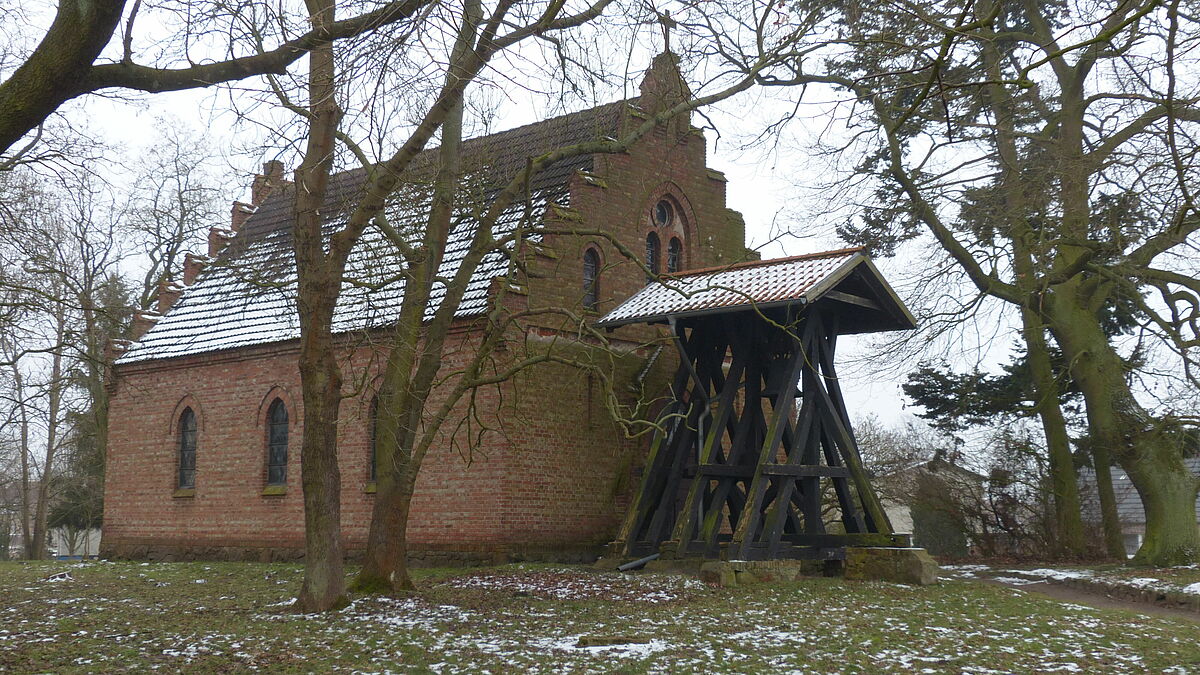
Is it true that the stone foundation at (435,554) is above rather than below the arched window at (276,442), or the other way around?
below

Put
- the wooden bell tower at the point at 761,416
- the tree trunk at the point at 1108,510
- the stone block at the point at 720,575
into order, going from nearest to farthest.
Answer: the stone block at the point at 720,575 → the wooden bell tower at the point at 761,416 → the tree trunk at the point at 1108,510

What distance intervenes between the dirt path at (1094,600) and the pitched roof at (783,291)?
4712mm

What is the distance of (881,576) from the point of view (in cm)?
1742

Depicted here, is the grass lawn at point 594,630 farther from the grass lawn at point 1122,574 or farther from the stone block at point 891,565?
the grass lawn at point 1122,574

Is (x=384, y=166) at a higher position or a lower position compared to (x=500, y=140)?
lower

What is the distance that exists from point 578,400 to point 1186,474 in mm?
11440

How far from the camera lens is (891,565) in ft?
57.0

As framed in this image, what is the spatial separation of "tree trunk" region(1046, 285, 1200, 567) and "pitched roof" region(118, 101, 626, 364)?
9675 millimetres

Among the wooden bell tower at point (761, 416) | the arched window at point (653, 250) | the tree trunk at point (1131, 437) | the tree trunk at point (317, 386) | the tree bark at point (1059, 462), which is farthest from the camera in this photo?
the tree bark at point (1059, 462)

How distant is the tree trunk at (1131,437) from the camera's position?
68.6 ft

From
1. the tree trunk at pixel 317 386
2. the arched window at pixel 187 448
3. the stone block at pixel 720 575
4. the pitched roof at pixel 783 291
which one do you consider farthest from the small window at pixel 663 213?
the arched window at pixel 187 448

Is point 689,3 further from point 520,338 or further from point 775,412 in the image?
point 520,338

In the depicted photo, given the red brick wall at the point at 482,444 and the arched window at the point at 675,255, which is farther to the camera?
the arched window at the point at 675,255

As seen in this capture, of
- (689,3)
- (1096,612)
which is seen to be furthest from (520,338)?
(1096,612)
